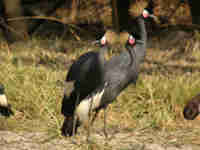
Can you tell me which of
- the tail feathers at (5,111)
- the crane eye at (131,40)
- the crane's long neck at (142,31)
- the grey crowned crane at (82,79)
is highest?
the crane's long neck at (142,31)

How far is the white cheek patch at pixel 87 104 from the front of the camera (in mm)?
3221

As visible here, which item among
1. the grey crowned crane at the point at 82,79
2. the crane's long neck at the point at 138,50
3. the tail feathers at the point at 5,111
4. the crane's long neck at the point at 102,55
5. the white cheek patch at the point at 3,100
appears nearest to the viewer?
the grey crowned crane at the point at 82,79

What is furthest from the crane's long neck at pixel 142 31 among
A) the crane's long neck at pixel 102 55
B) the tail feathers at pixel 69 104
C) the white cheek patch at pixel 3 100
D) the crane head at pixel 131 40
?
the white cheek patch at pixel 3 100

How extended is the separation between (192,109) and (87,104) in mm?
1174

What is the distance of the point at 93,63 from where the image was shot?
3174 mm

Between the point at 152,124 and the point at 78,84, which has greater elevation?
the point at 78,84

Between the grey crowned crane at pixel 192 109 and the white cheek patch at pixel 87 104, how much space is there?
100 cm

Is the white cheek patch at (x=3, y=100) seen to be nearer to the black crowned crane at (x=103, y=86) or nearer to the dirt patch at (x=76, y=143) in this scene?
the dirt patch at (x=76, y=143)

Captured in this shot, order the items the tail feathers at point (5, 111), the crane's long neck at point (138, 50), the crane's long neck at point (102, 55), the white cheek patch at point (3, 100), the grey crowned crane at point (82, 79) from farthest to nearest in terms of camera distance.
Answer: the tail feathers at point (5, 111), the white cheek patch at point (3, 100), the crane's long neck at point (138, 50), the crane's long neck at point (102, 55), the grey crowned crane at point (82, 79)

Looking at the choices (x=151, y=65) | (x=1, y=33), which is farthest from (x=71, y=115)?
(x=1, y=33)

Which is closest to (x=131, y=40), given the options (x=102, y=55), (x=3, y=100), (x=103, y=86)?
(x=102, y=55)

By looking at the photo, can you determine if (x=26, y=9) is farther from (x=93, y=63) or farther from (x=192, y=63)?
(x=93, y=63)

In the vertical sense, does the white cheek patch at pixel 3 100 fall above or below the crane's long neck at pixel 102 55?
below

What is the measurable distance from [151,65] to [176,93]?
1682mm
